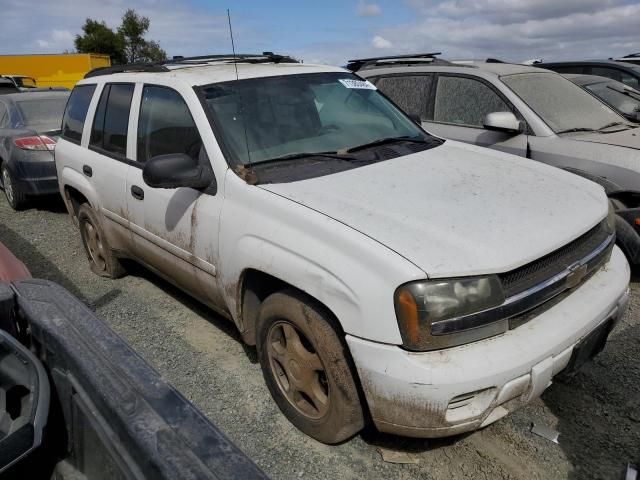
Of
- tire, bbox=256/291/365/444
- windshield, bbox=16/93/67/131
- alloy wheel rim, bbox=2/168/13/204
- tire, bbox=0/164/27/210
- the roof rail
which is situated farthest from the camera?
windshield, bbox=16/93/67/131

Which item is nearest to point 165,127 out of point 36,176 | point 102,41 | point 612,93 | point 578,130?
point 578,130

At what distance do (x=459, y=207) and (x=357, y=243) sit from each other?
0.61 meters

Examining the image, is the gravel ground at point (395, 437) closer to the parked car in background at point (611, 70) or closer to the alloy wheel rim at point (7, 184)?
the alloy wheel rim at point (7, 184)

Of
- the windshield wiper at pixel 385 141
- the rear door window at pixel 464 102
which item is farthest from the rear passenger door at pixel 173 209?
the rear door window at pixel 464 102

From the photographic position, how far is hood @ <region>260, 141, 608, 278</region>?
7.06ft

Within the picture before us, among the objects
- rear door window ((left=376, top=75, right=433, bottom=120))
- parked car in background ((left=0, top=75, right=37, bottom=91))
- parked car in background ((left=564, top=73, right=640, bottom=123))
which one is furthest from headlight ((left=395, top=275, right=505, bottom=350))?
parked car in background ((left=0, top=75, right=37, bottom=91))

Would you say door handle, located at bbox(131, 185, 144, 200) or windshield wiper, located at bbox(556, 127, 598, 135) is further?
windshield wiper, located at bbox(556, 127, 598, 135)

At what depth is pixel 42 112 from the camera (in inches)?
299

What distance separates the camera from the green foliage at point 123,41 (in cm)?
4591

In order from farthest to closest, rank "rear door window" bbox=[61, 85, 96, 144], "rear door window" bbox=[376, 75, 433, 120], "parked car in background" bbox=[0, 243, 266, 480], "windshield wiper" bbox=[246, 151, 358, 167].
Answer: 1. "rear door window" bbox=[376, 75, 433, 120]
2. "rear door window" bbox=[61, 85, 96, 144]
3. "windshield wiper" bbox=[246, 151, 358, 167]
4. "parked car in background" bbox=[0, 243, 266, 480]

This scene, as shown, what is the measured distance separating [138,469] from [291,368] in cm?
138

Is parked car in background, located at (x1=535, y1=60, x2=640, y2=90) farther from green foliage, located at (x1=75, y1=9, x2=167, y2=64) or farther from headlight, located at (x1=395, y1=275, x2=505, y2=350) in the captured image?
green foliage, located at (x1=75, y1=9, x2=167, y2=64)

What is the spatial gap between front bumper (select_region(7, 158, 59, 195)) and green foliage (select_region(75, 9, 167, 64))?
4251 centimetres

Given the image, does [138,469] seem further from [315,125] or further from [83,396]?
[315,125]
